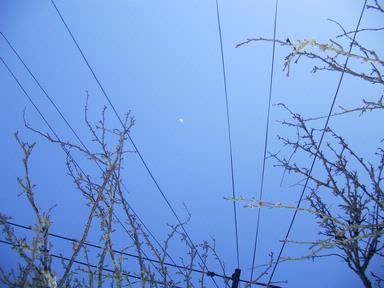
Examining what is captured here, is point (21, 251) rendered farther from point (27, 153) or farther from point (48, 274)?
point (27, 153)

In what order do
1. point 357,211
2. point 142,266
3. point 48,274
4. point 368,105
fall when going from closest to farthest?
point 368,105, point 48,274, point 357,211, point 142,266

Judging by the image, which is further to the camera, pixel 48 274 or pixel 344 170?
pixel 344 170

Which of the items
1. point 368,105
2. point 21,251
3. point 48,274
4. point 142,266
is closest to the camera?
point 368,105

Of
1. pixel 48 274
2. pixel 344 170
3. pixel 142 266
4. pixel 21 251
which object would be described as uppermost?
pixel 344 170

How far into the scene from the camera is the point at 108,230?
368 centimetres

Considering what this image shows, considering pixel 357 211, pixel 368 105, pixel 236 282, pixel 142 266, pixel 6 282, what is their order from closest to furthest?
1. pixel 368 105
2. pixel 6 282
3. pixel 357 211
4. pixel 142 266
5. pixel 236 282

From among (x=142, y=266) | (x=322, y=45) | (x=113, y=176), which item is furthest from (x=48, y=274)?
(x=322, y=45)

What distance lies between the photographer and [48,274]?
286 centimetres

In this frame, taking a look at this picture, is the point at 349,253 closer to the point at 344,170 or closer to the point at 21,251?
the point at 344,170

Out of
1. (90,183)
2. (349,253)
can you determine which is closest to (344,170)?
(349,253)

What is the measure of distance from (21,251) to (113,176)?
125cm

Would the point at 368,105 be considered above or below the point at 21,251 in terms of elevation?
above

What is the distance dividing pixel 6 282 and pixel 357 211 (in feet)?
13.1

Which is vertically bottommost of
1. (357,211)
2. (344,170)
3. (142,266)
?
(142,266)
